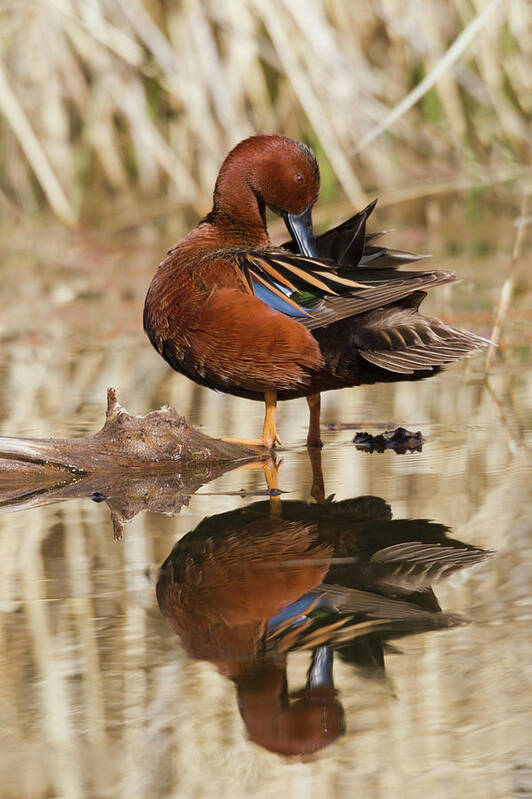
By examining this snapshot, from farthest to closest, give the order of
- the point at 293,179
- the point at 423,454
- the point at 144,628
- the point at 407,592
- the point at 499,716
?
the point at 293,179
the point at 423,454
the point at 407,592
the point at 144,628
the point at 499,716

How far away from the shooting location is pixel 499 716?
2.23 m

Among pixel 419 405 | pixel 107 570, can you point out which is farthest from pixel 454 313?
pixel 107 570

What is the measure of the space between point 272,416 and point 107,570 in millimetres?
1364

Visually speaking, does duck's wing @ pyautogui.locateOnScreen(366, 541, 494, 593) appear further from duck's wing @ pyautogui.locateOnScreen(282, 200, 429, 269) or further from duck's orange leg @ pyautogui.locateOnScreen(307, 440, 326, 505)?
duck's wing @ pyautogui.locateOnScreen(282, 200, 429, 269)

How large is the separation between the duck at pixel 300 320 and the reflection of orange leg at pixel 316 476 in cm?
10

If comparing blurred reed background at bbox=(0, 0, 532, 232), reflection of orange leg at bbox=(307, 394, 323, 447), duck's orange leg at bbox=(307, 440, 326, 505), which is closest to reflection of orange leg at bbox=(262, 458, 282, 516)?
duck's orange leg at bbox=(307, 440, 326, 505)

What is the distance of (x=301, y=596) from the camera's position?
9.46 ft

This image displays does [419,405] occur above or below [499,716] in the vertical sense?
above

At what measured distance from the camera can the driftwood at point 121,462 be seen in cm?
402

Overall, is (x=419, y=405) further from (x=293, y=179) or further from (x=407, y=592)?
(x=407, y=592)

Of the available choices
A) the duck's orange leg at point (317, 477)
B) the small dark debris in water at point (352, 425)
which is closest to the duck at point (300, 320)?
the duck's orange leg at point (317, 477)

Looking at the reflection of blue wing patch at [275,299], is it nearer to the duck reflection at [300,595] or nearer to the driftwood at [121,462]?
the driftwood at [121,462]

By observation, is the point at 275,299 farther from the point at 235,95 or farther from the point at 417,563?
the point at 235,95

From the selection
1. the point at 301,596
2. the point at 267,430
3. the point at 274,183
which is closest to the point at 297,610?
the point at 301,596
